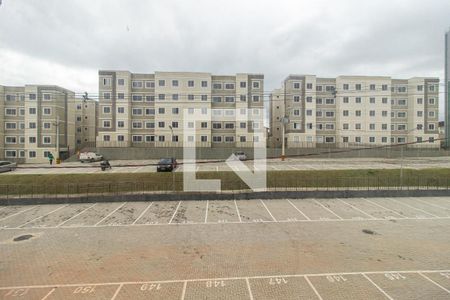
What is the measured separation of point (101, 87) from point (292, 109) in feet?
127

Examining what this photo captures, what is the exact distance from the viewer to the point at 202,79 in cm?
4791

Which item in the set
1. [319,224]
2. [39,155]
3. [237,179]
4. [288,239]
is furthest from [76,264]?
[39,155]

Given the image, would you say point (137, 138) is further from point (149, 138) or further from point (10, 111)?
point (10, 111)

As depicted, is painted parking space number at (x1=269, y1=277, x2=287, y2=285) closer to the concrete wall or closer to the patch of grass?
the patch of grass

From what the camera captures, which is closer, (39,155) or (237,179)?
(237,179)

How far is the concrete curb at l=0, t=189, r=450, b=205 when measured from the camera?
16.2 metres

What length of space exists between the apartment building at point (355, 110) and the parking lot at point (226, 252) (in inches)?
1466

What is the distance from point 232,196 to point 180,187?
4.26 meters

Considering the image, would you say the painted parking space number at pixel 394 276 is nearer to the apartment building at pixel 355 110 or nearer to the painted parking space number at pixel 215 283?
the painted parking space number at pixel 215 283

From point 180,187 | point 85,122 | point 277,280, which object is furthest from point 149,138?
point 277,280

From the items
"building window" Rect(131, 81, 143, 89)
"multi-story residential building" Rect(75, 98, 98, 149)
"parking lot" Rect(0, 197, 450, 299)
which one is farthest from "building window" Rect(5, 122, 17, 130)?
"parking lot" Rect(0, 197, 450, 299)

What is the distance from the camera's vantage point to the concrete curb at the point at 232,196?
16245mm

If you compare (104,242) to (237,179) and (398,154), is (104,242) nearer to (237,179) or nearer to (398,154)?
(237,179)

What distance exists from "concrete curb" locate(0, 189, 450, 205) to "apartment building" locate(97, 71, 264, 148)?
30.1 m
